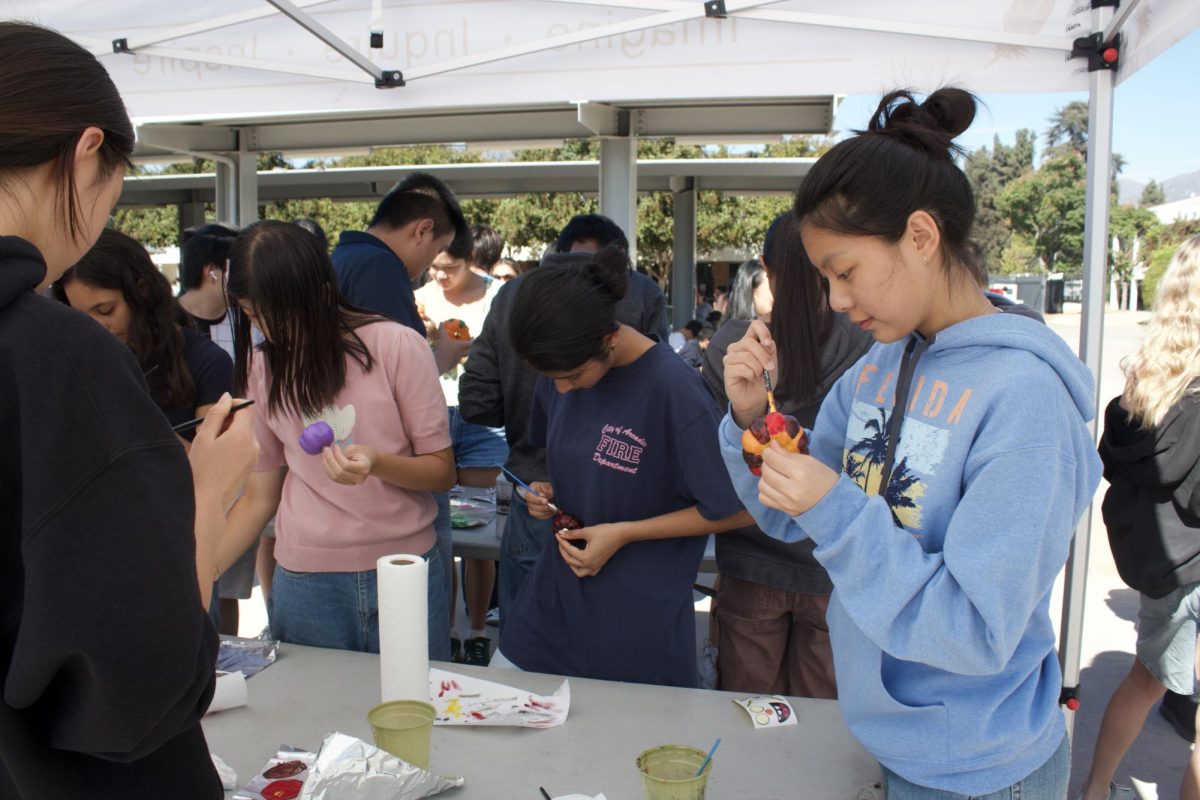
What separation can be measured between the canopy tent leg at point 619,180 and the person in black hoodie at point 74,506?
16.4ft

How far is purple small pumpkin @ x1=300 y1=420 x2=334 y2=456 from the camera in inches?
86.4

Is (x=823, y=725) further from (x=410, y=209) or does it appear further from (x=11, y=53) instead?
(x=410, y=209)

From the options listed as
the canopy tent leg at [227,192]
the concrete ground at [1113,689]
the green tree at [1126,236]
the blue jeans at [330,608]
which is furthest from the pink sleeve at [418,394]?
the green tree at [1126,236]

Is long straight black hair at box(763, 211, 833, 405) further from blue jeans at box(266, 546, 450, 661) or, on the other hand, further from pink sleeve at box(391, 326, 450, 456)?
blue jeans at box(266, 546, 450, 661)

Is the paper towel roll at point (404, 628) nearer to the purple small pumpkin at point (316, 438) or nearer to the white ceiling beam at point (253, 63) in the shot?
the purple small pumpkin at point (316, 438)

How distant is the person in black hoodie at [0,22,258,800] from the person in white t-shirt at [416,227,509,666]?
1983 millimetres

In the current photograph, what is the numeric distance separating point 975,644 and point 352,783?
95 centimetres

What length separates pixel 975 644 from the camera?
1.19 metres

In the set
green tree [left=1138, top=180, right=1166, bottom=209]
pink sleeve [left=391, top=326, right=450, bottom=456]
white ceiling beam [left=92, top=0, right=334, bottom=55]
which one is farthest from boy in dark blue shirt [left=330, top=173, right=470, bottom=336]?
green tree [left=1138, top=180, right=1166, bottom=209]

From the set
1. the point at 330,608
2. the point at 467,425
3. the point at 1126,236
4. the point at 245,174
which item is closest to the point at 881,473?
the point at 330,608

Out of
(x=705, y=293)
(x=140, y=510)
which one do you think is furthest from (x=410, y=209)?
(x=705, y=293)

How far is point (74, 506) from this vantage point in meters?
0.85

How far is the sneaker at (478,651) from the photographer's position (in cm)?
407

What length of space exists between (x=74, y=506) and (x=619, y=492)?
145 centimetres
